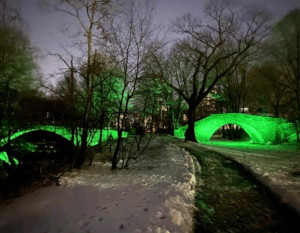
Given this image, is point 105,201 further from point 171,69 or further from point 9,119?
point 171,69

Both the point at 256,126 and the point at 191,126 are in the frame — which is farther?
the point at 256,126

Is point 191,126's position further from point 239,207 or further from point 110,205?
point 110,205

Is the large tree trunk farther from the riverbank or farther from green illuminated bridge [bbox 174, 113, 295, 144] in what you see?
the riverbank

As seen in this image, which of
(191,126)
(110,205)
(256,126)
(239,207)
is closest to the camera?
(239,207)

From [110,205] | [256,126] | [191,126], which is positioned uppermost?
[256,126]

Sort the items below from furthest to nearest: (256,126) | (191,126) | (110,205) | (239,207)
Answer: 1. (256,126)
2. (191,126)
3. (110,205)
4. (239,207)

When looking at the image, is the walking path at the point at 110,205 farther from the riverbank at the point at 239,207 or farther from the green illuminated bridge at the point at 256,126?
the green illuminated bridge at the point at 256,126

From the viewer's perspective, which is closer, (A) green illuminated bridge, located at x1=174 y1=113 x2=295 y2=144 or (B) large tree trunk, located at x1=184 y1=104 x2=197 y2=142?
(B) large tree trunk, located at x1=184 y1=104 x2=197 y2=142

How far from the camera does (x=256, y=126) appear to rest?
68.7ft

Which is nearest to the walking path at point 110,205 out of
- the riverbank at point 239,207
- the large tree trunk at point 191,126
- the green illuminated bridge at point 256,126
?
the riverbank at point 239,207

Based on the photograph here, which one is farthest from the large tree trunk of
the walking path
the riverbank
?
the riverbank

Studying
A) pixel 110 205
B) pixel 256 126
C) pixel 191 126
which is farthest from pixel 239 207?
pixel 256 126

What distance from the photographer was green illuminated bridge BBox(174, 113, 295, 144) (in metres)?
19.8

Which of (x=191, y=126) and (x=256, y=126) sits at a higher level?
(x=256, y=126)
